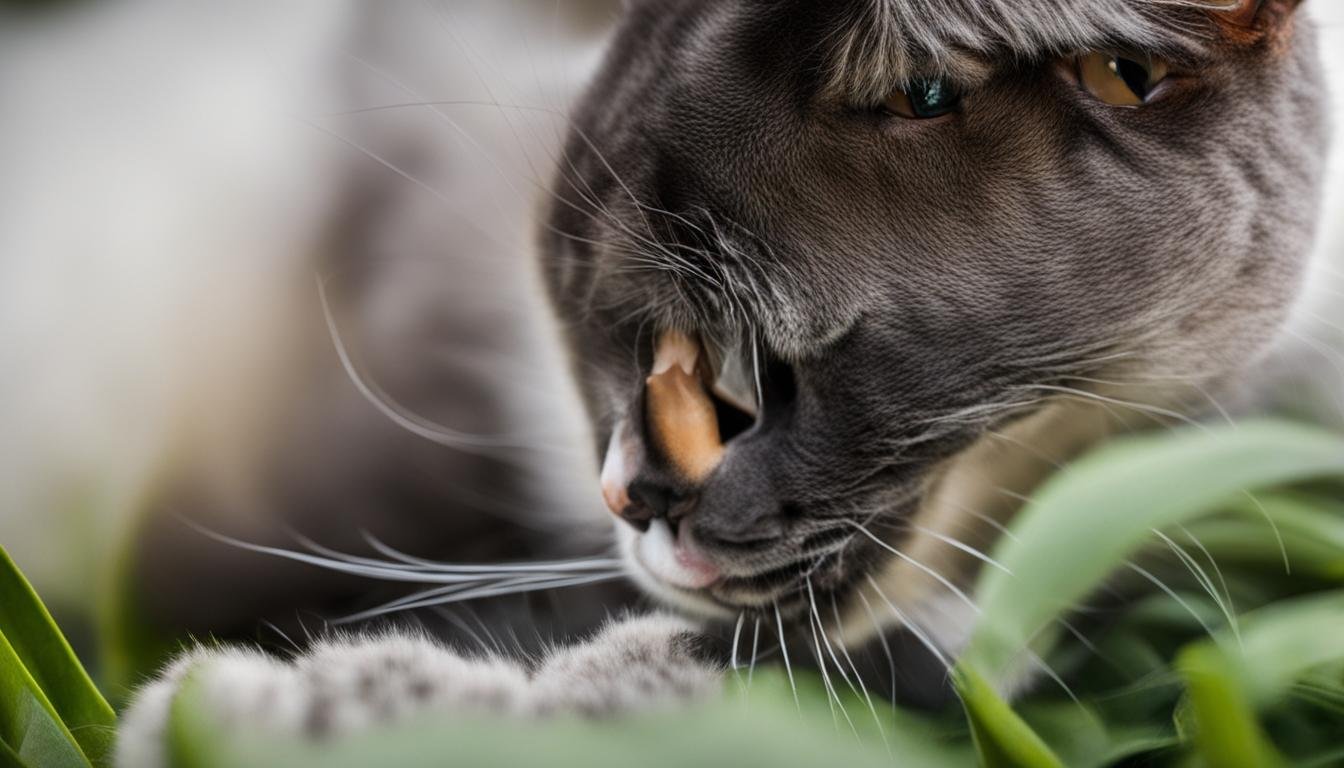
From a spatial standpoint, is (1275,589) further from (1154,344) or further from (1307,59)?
(1307,59)

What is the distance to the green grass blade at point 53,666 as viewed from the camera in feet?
2.34

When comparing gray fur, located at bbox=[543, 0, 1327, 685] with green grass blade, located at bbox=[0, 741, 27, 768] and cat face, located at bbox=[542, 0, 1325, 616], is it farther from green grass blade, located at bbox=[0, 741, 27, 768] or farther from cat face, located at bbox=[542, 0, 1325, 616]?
green grass blade, located at bbox=[0, 741, 27, 768]

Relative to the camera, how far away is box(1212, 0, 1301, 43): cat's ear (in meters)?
0.74

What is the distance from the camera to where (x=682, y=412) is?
0.82 meters

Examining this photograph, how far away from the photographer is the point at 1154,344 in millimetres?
826

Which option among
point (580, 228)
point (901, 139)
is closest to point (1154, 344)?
point (901, 139)

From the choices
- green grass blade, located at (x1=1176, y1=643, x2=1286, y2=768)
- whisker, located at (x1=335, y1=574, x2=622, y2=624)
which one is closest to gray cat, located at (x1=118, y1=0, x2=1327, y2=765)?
whisker, located at (x1=335, y1=574, x2=622, y2=624)

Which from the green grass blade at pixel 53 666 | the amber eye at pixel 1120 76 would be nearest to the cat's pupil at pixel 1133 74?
the amber eye at pixel 1120 76

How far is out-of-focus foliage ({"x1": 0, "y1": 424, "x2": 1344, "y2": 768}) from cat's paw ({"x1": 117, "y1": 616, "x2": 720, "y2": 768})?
0.08ft

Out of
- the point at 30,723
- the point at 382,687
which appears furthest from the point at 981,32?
the point at 30,723

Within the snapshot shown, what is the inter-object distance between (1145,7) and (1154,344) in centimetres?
24

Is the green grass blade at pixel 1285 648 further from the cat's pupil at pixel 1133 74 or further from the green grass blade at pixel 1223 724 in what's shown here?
the cat's pupil at pixel 1133 74

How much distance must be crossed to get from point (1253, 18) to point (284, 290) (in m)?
0.98

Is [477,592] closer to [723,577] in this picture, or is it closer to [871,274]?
→ [723,577]
